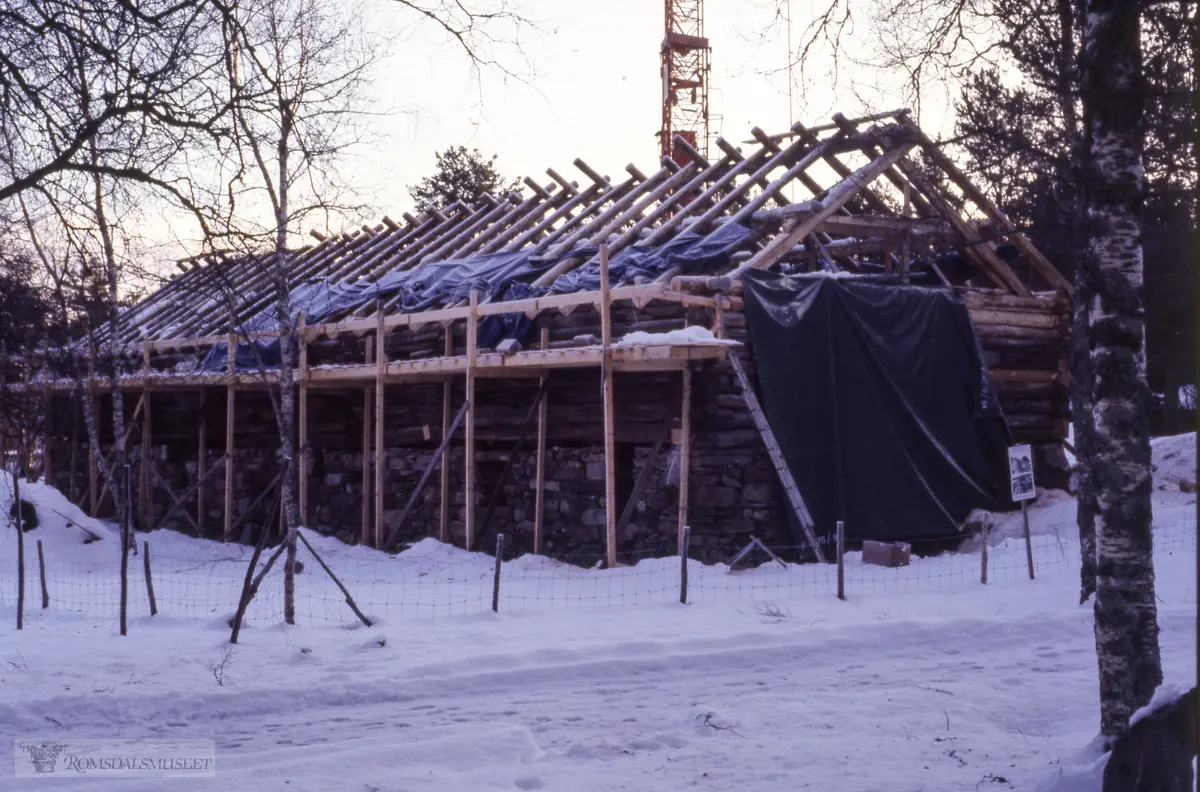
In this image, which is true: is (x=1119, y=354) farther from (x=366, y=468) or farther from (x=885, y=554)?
(x=366, y=468)

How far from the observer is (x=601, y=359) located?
14.0 m

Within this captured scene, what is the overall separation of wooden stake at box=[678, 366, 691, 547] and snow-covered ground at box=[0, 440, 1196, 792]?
0.69m

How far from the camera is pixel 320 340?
19484 millimetres

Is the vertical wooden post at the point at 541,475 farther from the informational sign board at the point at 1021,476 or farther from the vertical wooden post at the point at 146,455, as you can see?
the vertical wooden post at the point at 146,455

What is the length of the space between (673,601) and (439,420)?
7.52 metres

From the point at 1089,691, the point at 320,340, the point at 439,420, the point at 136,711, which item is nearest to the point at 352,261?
the point at 320,340

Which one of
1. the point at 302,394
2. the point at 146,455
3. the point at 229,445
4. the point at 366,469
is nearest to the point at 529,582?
the point at 366,469

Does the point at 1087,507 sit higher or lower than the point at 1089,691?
higher

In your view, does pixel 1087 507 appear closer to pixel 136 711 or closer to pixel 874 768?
pixel 874 768

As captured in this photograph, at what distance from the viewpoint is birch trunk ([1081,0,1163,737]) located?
587 cm

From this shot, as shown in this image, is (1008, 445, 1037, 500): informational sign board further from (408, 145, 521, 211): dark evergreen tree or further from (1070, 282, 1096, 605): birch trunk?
(408, 145, 521, 211): dark evergreen tree

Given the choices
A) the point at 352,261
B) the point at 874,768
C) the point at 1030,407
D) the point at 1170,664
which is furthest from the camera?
the point at 352,261

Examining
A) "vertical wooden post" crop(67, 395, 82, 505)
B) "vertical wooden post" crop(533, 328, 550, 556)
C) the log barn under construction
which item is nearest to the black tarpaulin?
the log barn under construction

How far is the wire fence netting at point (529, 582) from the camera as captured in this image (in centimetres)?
1205
